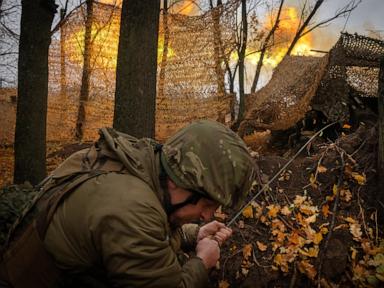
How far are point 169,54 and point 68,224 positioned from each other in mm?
8198

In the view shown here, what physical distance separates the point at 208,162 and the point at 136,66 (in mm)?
2920

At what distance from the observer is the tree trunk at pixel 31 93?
5875 mm

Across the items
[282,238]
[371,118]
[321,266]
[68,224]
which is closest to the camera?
[68,224]

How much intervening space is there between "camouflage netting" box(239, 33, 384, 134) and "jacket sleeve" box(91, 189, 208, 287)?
6062 millimetres

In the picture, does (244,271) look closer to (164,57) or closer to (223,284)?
(223,284)

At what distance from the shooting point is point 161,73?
376 inches

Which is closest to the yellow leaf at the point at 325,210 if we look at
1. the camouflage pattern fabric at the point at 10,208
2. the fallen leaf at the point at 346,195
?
the fallen leaf at the point at 346,195

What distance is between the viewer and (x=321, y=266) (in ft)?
12.1

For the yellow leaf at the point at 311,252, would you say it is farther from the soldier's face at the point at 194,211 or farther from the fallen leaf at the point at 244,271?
the soldier's face at the point at 194,211

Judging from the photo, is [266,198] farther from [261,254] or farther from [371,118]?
[371,118]

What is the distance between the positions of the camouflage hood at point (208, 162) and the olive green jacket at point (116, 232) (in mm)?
172

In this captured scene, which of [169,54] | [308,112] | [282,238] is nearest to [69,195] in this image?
[282,238]

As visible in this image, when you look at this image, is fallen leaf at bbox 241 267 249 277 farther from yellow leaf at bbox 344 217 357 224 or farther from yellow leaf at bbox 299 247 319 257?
yellow leaf at bbox 344 217 357 224

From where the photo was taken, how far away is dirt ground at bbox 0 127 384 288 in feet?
12.1
